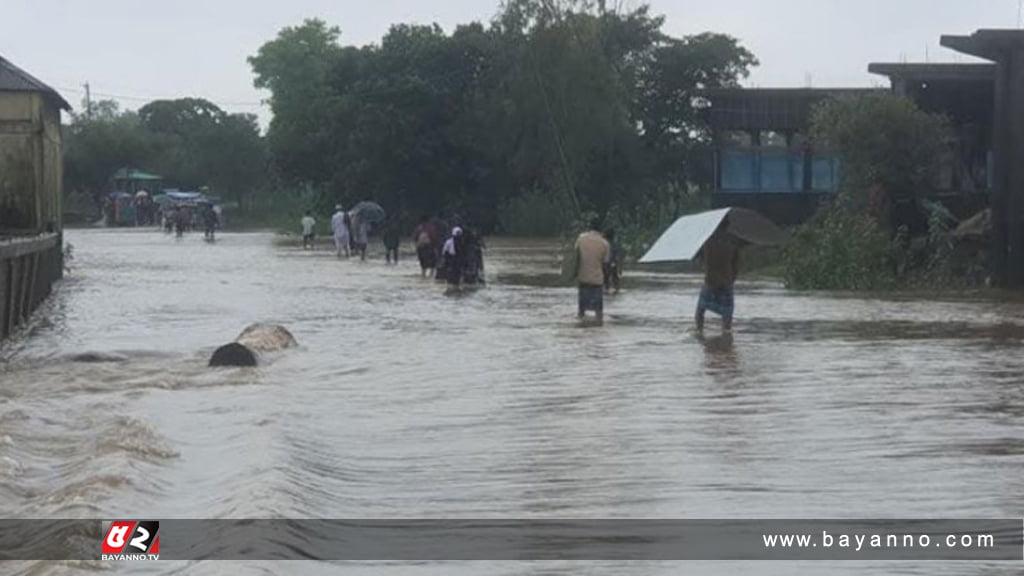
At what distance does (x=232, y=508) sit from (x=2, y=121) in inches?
838

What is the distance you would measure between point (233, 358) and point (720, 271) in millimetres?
6592

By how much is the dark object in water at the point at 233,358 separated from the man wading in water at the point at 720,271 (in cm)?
609

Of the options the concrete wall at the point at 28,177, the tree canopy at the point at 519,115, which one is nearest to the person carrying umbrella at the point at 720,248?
the concrete wall at the point at 28,177

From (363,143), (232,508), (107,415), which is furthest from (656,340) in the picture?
(363,143)

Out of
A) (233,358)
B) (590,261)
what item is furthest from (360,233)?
(233,358)

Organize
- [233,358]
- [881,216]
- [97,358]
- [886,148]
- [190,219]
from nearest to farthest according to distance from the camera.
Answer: [233,358]
[97,358]
[886,148]
[881,216]
[190,219]

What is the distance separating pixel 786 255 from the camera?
3797cm

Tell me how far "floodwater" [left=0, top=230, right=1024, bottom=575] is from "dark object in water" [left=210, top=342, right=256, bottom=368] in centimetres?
26

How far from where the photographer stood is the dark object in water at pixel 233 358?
65.8ft

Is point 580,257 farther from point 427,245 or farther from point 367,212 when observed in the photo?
point 367,212

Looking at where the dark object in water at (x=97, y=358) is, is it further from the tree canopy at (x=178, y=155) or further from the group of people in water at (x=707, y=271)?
the tree canopy at (x=178, y=155)

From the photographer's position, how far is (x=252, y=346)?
21.4 m

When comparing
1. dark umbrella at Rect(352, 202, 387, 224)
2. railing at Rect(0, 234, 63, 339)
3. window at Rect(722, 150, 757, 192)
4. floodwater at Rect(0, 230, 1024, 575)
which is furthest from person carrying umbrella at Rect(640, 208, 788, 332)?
dark umbrella at Rect(352, 202, 387, 224)

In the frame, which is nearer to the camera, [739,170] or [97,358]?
[97,358]
